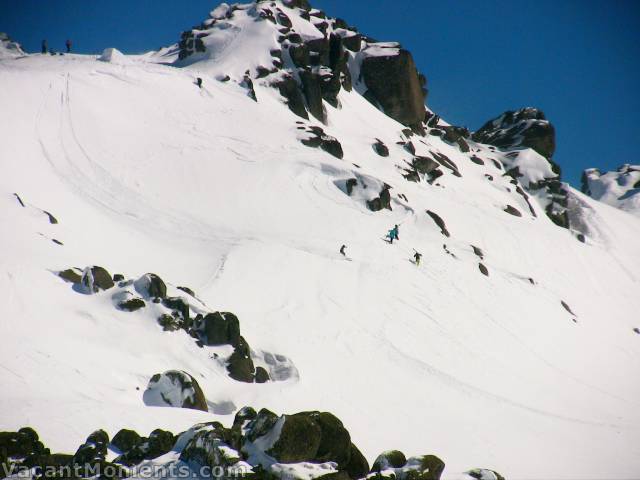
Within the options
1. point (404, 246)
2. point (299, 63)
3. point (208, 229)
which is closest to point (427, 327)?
point (404, 246)

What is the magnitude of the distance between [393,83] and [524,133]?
28238mm

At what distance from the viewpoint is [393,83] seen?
7169cm

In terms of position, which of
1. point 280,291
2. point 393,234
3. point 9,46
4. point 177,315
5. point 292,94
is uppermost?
point 9,46

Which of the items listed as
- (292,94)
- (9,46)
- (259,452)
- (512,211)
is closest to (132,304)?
(259,452)

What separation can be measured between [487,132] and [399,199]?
5914cm

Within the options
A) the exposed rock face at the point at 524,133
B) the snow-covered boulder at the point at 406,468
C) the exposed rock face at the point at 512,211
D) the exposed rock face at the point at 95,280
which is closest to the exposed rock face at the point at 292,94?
the exposed rock face at the point at 512,211

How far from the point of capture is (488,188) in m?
57.3

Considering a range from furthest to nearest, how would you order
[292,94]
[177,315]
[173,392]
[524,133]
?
[524,133] < [292,94] < [177,315] < [173,392]

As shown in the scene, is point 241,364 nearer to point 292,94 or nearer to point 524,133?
point 292,94

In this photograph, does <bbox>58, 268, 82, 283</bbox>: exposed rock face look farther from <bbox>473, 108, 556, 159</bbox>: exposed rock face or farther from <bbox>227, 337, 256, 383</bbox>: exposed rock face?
<bbox>473, 108, 556, 159</bbox>: exposed rock face

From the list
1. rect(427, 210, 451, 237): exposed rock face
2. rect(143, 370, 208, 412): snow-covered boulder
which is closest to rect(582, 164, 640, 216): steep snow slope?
rect(427, 210, 451, 237): exposed rock face

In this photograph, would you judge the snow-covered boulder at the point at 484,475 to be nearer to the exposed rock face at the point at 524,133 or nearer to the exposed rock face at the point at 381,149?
the exposed rock face at the point at 381,149

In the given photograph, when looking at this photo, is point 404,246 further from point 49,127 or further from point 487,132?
point 487,132

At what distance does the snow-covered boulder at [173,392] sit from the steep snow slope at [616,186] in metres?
89.1
